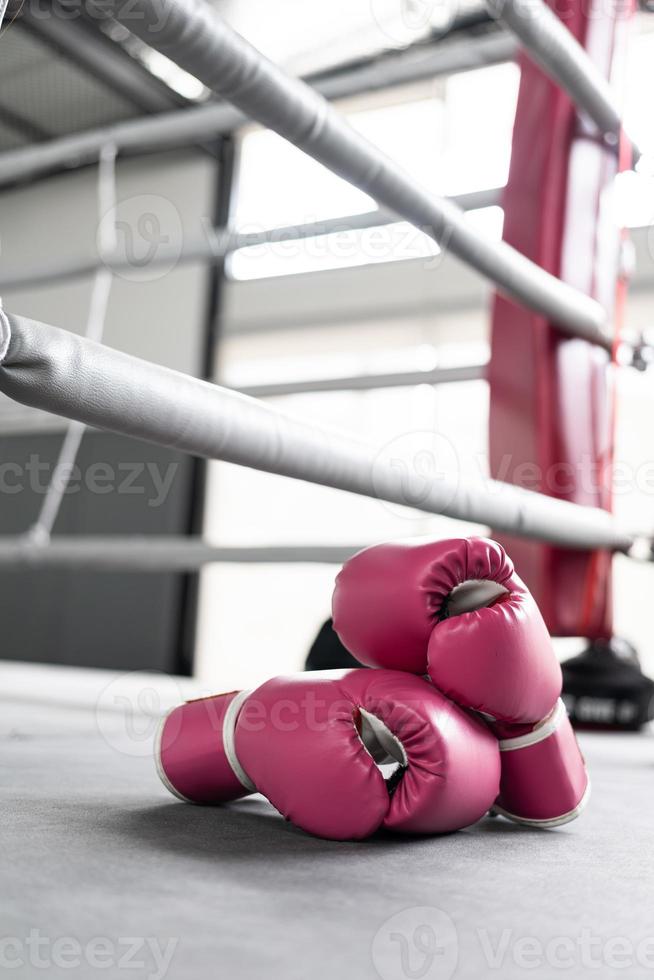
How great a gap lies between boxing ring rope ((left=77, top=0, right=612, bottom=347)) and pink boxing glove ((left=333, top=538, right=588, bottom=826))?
39 cm

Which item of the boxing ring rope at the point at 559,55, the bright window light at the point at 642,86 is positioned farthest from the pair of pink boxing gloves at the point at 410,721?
the bright window light at the point at 642,86

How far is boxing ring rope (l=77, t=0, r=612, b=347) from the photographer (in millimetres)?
700

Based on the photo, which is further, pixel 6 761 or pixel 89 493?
pixel 89 493

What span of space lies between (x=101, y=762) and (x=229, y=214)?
3601 millimetres

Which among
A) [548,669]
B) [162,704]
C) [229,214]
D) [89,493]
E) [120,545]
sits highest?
[229,214]

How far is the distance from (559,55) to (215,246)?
2.72 feet

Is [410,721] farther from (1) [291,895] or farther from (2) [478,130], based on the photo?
(2) [478,130]

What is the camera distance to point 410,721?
68cm

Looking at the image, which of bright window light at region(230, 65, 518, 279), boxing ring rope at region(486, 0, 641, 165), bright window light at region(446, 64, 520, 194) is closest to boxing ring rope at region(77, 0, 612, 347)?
boxing ring rope at region(486, 0, 641, 165)

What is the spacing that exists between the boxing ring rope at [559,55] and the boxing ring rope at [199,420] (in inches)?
20.0

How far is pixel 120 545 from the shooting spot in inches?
68.6

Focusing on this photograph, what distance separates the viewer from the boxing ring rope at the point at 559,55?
3.47 feet

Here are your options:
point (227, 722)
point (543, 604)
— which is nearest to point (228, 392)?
point (227, 722)

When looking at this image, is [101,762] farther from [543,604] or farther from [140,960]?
[543,604]
